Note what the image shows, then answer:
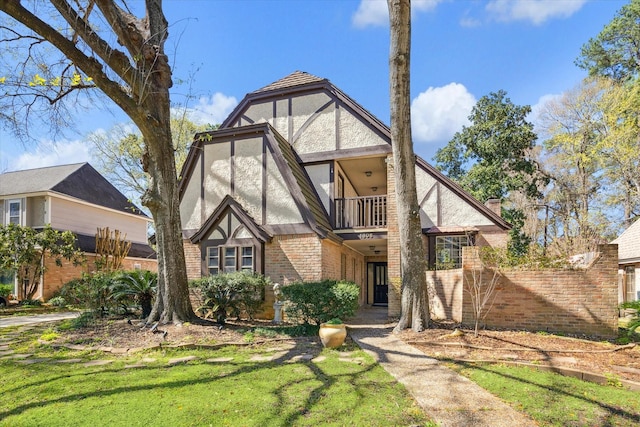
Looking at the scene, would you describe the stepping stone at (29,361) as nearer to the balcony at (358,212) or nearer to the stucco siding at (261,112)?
the balcony at (358,212)

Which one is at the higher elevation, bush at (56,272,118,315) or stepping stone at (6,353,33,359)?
bush at (56,272,118,315)

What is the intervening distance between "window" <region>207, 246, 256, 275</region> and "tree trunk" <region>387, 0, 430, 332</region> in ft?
16.9

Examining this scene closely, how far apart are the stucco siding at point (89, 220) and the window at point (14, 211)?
1.92 m

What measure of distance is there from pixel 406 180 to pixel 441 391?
5281 millimetres

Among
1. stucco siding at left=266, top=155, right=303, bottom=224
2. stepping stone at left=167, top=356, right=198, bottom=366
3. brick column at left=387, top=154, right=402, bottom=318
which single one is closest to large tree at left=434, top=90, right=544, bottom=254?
brick column at left=387, top=154, right=402, bottom=318

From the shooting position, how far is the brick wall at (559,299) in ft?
27.7

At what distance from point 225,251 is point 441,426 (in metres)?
9.52

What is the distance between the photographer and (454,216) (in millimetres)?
13258

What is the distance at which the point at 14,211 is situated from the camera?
18.8 metres

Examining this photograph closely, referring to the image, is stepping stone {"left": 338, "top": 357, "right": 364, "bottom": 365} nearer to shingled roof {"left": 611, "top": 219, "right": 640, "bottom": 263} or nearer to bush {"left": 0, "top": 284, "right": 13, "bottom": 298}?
shingled roof {"left": 611, "top": 219, "right": 640, "bottom": 263}

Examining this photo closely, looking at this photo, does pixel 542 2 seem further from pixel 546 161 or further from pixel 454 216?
pixel 546 161

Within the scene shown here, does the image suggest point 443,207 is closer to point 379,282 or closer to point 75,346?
point 379,282

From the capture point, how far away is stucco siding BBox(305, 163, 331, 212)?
13.2 m

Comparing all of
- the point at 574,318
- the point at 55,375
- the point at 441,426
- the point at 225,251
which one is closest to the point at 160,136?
the point at 225,251
